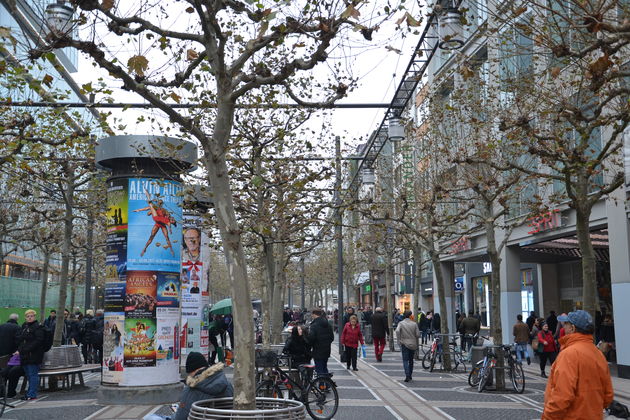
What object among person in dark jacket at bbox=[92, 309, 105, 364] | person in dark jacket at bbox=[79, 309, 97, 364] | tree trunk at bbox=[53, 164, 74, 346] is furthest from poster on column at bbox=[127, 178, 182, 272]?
person in dark jacket at bbox=[79, 309, 97, 364]

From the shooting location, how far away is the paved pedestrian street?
12.8 m

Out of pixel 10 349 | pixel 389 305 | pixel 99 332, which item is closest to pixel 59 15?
pixel 10 349

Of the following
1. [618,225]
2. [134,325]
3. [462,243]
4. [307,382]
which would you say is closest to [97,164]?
[134,325]

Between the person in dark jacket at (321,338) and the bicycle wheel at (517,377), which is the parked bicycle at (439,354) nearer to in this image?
the bicycle wheel at (517,377)

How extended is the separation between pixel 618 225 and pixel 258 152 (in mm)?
9684

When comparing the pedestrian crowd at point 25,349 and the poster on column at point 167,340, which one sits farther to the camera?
the pedestrian crowd at point 25,349

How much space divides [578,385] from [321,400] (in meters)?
7.49

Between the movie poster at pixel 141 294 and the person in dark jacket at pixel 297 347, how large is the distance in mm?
2888

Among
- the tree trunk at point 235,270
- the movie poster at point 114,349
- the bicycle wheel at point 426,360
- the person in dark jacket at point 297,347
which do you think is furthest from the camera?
the bicycle wheel at point 426,360

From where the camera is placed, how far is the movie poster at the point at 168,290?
14.8m

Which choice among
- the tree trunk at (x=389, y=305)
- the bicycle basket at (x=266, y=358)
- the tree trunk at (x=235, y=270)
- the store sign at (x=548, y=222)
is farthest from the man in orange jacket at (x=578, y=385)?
the tree trunk at (x=389, y=305)

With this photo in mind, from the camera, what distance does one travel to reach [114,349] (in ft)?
47.6

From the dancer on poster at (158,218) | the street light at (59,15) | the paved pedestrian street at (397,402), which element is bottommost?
the paved pedestrian street at (397,402)

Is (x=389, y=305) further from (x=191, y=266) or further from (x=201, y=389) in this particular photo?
(x=201, y=389)
